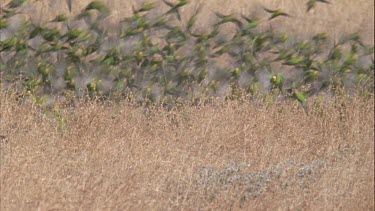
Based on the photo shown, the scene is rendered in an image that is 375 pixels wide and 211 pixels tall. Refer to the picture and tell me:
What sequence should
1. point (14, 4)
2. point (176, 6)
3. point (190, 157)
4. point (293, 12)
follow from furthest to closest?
point (293, 12), point (176, 6), point (14, 4), point (190, 157)

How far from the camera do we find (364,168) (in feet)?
27.5

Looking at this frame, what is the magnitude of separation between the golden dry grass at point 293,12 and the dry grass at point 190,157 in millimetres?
1055

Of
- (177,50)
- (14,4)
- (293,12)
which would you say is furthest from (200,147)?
(293,12)

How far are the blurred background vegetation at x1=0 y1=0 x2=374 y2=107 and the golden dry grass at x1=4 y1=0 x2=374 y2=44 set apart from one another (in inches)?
0.5

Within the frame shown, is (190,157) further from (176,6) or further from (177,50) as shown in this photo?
(176,6)

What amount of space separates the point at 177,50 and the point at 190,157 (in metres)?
2.95

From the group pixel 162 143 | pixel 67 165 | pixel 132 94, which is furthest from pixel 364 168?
pixel 132 94

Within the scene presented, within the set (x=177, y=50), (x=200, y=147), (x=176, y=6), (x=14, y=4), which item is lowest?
(x=177, y=50)

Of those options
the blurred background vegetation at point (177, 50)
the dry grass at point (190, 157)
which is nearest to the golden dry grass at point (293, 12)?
the blurred background vegetation at point (177, 50)

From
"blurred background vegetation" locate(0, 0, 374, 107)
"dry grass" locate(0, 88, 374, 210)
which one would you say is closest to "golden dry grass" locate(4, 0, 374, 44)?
"blurred background vegetation" locate(0, 0, 374, 107)

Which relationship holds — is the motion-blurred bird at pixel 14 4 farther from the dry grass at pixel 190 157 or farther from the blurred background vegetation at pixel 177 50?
the dry grass at pixel 190 157

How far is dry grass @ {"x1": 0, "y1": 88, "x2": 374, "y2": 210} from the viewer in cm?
694

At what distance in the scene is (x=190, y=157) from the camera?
845 centimetres

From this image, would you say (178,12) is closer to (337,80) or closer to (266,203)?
(337,80)
